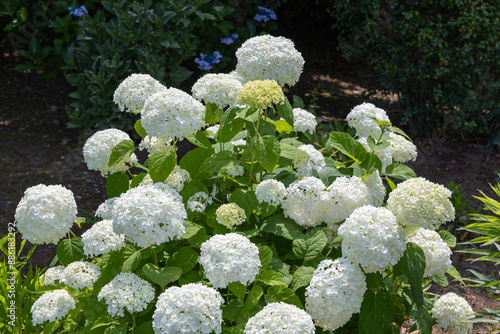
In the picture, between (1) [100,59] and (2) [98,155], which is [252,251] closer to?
(2) [98,155]

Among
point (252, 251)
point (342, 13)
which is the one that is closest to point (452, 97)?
point (342, 13)

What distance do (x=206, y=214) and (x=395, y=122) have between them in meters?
4.06

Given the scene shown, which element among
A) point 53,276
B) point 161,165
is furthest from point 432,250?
point 53,276

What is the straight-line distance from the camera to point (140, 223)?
197 cm

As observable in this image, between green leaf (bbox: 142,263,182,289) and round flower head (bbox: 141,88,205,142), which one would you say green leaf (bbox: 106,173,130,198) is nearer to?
round flower head (bbox: 141,88,205,142)

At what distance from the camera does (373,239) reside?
1.96 m

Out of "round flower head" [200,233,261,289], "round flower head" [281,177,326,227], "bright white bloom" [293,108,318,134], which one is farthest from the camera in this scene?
"bright white bloom" [293,108,318,134]

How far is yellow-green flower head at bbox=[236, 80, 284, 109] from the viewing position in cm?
220

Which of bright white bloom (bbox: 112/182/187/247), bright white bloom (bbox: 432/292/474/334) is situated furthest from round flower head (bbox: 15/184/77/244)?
bright white bloom (bbox: 432/292/474/334)

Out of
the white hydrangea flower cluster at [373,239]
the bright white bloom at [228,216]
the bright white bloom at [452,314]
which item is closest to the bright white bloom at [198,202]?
the bright white bloom at [228,216]

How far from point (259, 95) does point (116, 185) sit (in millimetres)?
847

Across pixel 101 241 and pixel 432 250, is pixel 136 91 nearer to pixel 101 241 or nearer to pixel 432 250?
pixel 101 241

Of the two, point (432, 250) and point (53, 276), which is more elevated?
point (432, 250)

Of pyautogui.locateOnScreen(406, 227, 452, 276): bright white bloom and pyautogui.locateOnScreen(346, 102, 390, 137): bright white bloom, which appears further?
pyautogui.locateOnScreen(346, 102, 390, 137): bright white bloom
